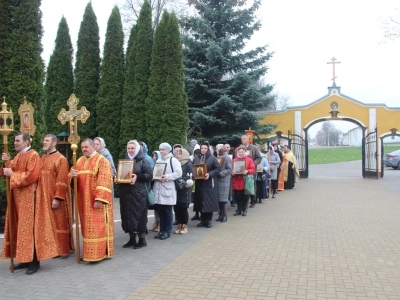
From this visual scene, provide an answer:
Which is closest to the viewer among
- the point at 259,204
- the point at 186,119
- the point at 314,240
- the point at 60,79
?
the point at 314,240

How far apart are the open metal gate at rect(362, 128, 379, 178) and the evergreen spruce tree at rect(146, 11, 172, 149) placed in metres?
13.1

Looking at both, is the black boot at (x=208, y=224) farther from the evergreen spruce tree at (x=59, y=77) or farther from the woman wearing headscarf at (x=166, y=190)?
the evergreen spruce tree at (x=59, y=77)

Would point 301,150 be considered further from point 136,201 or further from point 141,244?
point 136,201

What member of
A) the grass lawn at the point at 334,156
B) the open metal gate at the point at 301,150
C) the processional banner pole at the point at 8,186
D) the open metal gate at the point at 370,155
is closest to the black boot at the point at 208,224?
the processional banner pole at the point at 8,186

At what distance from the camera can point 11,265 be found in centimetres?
592

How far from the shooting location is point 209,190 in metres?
9.10

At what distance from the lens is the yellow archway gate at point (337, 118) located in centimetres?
2356

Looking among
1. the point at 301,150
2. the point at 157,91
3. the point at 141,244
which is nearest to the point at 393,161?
the point at 301,150

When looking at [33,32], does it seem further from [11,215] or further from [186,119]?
[186,119]

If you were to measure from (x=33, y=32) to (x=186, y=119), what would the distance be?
21.0ft

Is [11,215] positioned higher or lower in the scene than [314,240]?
higher

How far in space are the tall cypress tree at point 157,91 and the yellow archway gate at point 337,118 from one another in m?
10.5

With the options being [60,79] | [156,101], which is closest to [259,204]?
[156,101]

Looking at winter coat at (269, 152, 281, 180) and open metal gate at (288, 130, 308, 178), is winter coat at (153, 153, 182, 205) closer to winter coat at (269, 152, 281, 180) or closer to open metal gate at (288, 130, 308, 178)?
winter coat at (269, 152, 281, 180)
